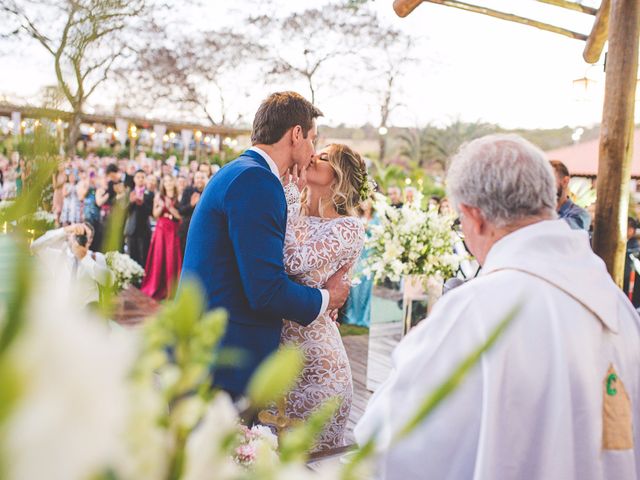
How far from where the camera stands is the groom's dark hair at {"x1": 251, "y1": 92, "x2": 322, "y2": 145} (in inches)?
87.7

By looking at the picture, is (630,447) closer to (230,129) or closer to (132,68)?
(132,68)

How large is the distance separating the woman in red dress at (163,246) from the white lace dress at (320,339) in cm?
661

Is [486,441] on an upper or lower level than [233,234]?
lower

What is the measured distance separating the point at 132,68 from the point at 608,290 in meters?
19.7

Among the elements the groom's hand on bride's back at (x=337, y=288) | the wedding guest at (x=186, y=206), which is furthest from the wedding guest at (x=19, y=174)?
the wedding guest at (x=186, y=206)

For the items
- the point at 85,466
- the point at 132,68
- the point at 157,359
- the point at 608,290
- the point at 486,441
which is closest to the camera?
the point at 85,466

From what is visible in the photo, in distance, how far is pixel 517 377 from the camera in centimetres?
136

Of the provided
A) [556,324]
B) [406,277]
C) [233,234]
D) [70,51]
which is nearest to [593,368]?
[556,324]

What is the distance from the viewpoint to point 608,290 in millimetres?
1458

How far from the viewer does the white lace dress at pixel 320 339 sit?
236 cm

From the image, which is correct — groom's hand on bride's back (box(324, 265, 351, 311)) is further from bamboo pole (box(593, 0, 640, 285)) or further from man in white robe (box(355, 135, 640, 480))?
bamboo pole (box(593, 0, 640, 285))

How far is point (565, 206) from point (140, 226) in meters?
6.63

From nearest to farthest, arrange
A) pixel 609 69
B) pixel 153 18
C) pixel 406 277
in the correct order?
pixel 609 69, pixel 406 277, pixel 153 18

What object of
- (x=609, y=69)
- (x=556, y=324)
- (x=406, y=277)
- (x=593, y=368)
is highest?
(x=609, y=69)
